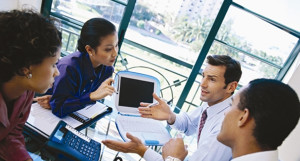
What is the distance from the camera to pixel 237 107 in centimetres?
89

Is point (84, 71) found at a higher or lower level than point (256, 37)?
lower

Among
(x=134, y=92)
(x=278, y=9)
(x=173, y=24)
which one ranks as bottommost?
(x=134, y=92)

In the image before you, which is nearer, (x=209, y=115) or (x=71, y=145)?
(x=71, y=145)

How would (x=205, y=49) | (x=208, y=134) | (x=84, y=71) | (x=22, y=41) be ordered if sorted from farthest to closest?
1. (x=205, y=49)
2. (x=84, y=71)
3. (x=208, y=134)
4. (x=22, y=41)

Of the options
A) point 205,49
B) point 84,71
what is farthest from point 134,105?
point 205,49

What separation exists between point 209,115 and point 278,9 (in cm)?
175

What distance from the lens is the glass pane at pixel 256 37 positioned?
2.35m

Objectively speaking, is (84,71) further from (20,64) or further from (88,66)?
(20,64)

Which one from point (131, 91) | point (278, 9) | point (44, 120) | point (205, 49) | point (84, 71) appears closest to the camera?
point (44, 120)

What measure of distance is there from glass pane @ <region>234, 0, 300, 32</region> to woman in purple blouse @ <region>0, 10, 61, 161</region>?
2.18 metres

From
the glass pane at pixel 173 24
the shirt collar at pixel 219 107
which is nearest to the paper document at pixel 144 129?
the shirt collar at pixel 219 107

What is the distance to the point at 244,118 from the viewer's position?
0.83 metres

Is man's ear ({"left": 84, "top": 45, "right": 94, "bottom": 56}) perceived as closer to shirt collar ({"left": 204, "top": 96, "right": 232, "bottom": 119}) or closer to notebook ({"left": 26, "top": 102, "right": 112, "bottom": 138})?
notebook ({"left": 26, "top": 102, "right": 112, "bottom": 138})

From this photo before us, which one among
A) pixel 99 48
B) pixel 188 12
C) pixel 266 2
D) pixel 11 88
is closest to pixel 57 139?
pixel 11 88
